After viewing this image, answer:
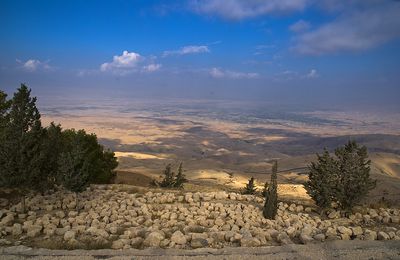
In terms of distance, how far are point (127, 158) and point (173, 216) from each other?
7443 centimetres

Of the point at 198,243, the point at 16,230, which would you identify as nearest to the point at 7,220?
the point at 16,230

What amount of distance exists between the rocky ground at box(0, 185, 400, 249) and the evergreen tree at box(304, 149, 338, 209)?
0.97 m

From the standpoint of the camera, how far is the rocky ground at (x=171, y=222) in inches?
585

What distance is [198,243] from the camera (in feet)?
47.7

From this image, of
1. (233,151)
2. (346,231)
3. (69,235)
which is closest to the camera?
(69,235)

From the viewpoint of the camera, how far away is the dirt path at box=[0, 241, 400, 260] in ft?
43.2

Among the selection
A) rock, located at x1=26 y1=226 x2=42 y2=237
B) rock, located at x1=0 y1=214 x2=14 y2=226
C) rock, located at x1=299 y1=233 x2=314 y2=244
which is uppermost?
rock, located at x1=299 y1=233 x2=314 y2=244

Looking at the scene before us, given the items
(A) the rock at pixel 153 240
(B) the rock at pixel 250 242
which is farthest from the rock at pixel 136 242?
(B) the rock at pixel 250 242

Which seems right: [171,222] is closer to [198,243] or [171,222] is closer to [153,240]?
[153,240]

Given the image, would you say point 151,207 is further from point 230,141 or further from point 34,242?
point 230,141

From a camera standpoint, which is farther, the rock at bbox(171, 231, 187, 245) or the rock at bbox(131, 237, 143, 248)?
the rock at bbox(171, 231, 187, 245)

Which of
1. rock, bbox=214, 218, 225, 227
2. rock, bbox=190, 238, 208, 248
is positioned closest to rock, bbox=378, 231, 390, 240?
rock, bbox=214, 218, 225, 227

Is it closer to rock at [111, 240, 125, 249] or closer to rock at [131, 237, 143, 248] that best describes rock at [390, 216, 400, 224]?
rock at [131, 237, 143, 248]

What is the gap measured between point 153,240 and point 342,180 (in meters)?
14.8
